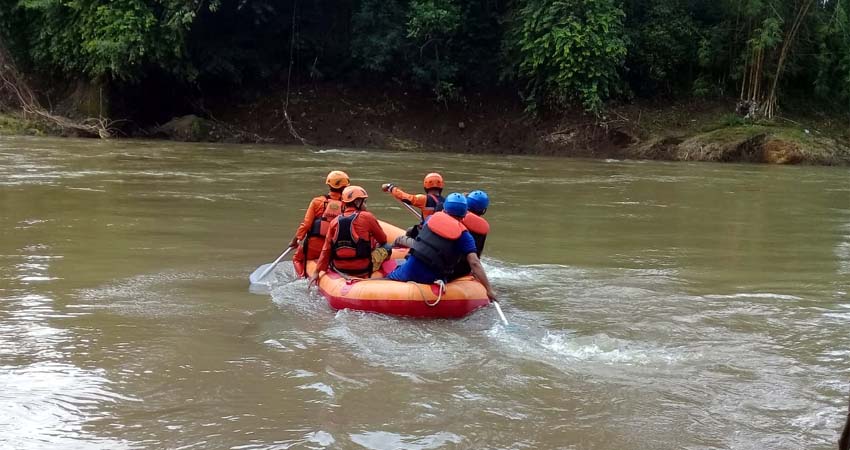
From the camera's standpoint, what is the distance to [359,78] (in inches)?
1016

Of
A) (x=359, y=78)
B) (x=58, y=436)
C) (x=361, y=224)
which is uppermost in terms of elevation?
(x=359, y=78)

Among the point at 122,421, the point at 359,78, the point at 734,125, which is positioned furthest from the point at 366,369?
the point at 359,78

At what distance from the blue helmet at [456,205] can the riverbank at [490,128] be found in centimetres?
1640

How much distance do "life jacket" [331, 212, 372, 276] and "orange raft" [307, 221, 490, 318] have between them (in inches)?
13.2

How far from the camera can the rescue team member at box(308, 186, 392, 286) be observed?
6.58 m

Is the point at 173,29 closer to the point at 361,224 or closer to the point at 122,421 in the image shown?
the point at 361,224

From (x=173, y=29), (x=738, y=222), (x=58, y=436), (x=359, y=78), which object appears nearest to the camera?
(x=58, y=436)

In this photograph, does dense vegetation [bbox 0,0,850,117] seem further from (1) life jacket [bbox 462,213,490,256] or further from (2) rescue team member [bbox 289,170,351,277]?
(1) life jacket [bbox 462,213,490,256]

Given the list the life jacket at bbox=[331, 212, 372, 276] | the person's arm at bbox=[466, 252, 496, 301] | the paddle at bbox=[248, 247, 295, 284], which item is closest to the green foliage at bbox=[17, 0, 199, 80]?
the paddle at bbox=[248, 247, 295, 284]

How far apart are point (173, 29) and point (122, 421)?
18524 millimetres

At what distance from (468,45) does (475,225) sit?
19.1m

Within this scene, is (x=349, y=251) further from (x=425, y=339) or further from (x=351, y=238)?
(x=425, y=339)

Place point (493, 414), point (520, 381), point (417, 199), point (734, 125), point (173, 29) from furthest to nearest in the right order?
point (734, 125) → point (173, 29) → point (417, 199) → point (520, 381) → point (493, 414)

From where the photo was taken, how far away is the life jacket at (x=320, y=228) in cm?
707
